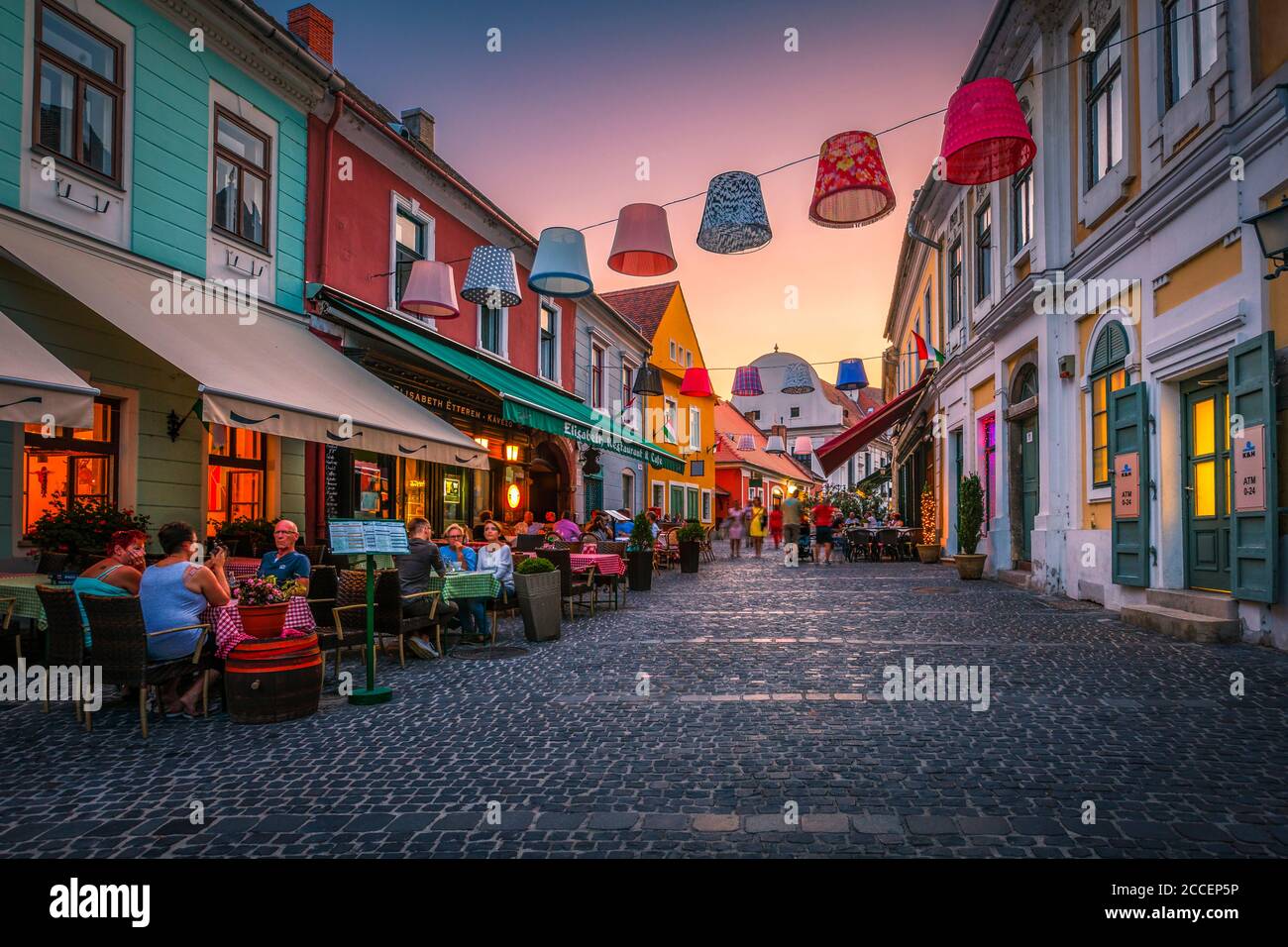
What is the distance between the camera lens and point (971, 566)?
14.7m

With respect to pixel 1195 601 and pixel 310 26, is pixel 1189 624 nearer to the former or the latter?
pixel 1195 601

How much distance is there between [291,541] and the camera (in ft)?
23.4

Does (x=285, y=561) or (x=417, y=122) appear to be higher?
(x=417, y=122)

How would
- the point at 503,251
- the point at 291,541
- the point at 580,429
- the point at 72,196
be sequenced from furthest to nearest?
the point at 580,429
the point at 503,251
the point at 72,196
the point at 291,541

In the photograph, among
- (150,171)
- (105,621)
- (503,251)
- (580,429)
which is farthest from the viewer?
(580,429)

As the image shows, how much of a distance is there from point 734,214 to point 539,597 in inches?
172

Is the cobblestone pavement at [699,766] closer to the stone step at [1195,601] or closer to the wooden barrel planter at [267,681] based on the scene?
the wooden barrel planter at [267,681]

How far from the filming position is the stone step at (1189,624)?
7516 millimetres

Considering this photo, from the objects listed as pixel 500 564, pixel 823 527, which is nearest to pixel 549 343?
pixel 823 527

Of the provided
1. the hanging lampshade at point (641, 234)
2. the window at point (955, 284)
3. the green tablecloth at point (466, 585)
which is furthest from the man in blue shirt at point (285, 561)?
the window at point (955, 284)

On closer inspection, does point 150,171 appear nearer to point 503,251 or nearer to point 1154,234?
point 503,251

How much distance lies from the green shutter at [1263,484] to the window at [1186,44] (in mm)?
3038
